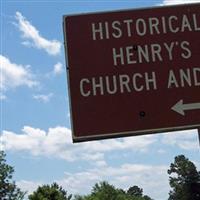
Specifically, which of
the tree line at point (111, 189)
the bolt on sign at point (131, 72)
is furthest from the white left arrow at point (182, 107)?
the tree line at point (111, 189)

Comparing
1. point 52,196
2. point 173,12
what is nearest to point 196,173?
point 52,196

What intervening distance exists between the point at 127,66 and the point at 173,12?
1013mm

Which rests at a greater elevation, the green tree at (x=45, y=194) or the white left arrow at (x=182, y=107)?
the green tree at (x=45, y=194)

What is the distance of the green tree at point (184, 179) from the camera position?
161 m

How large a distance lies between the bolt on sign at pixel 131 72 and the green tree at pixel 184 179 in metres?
152

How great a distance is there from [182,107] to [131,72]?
A: 787 millimetres

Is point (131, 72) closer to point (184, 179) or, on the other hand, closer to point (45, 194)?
point (45, 194)

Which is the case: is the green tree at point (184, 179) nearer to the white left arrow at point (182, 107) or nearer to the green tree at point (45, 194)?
the green tree at point (45, 194)

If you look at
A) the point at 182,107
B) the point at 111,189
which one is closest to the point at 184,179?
the point at 111,189

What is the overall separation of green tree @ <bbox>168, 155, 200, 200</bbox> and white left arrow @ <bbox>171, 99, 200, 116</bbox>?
497 ft

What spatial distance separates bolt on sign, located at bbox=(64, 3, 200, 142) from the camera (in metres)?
7.92

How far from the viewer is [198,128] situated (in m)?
7.95

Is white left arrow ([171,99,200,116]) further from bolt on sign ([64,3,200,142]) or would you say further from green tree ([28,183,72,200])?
green tree ([28,183,72,200])

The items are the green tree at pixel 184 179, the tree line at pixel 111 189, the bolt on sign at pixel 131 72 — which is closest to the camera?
the bolt on sign at pixel 131 72
